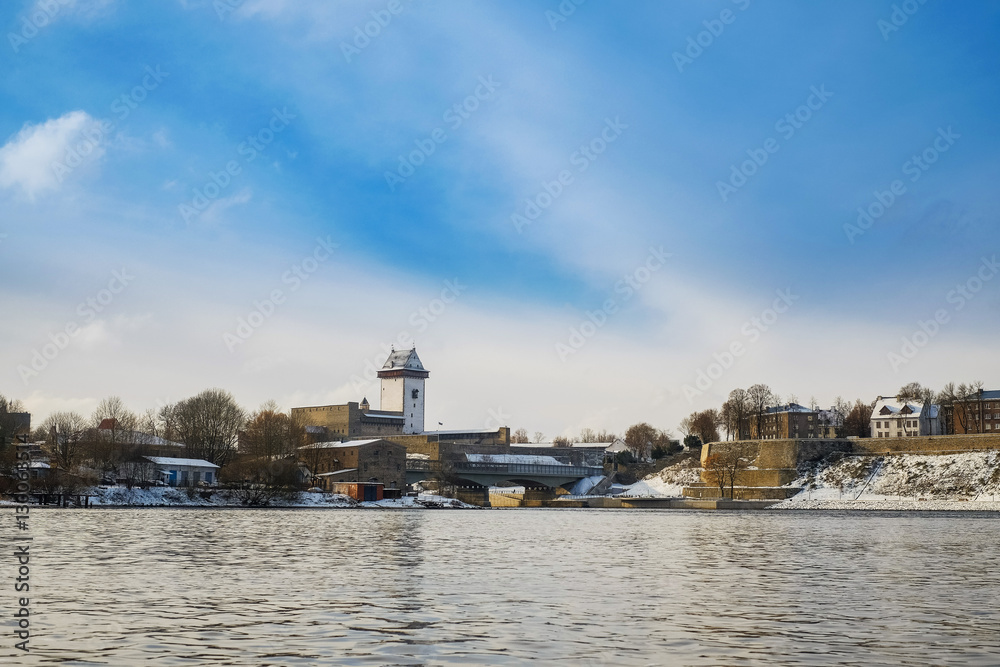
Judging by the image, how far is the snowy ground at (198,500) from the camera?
84.6 meters

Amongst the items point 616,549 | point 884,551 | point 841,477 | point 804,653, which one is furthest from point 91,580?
point 841,477

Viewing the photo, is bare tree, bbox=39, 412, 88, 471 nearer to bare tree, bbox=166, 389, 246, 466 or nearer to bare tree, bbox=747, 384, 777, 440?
bare tree, bbox=166, 389, 246, 466

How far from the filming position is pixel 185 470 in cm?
10144

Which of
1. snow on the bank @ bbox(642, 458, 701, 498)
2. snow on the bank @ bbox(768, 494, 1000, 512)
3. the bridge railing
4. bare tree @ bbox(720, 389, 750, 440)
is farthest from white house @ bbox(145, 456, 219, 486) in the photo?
bare tree @ bbox(720, 389, 750, 440)

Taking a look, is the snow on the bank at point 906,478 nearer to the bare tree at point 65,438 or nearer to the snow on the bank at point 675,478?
the snow on the bank at point 675,478

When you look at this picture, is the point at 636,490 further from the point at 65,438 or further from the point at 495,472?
the point at 65,438

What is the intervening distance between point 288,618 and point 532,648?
473cm

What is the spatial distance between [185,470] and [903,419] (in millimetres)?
108362

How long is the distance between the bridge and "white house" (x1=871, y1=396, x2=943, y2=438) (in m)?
47.9

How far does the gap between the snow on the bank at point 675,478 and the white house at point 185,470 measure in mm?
57659

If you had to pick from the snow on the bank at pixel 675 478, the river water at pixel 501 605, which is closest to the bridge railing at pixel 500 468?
the snow on the bank at pixel 675 478

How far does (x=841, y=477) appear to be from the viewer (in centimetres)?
10894

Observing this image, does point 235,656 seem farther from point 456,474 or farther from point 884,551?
point 456,474

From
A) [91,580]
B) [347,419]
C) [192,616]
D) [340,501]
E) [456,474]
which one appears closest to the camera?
[192,616]
